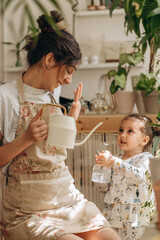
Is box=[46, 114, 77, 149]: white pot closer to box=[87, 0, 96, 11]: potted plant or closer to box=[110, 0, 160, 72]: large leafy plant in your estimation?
box=[110, 0, 160, 72]: large leafy plant

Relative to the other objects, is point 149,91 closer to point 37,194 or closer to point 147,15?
point 147,15

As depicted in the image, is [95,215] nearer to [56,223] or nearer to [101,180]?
[56,223]

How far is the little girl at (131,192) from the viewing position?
1.71 meters

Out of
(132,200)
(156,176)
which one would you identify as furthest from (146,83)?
(156,176)

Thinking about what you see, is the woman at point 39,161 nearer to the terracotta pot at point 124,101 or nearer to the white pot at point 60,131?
the white pot at point 60,131

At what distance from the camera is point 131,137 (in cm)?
179

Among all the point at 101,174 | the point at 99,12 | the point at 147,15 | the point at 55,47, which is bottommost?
the point at 101,174

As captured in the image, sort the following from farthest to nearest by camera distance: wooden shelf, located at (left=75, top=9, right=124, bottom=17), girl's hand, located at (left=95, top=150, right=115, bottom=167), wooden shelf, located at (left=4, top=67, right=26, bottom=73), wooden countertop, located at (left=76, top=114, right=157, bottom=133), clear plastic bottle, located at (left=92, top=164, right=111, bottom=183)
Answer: wooden shelf, located at (left=4, top=67, right=26, bottom=73), wooden shelf, located at (left=75, top=9, right=124, bottom=17), wooden countertop, located at (left=76, top=114, right=157, bottom=133), clear plastic bottle, located at (left=92, top=164, right=111, bottom=183), girl's hand, located at (left=95, top=150, right=115, bottom=167)

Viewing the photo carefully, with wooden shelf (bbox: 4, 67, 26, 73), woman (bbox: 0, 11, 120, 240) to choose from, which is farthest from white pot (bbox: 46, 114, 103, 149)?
wooden shelf (bbox: 4, 67, 26, 73)

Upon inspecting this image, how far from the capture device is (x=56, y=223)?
1.25m

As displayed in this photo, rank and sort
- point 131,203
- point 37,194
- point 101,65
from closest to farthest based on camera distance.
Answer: point 37,194
point 131,203
point 101,65

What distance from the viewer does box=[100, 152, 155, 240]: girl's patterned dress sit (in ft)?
5.62

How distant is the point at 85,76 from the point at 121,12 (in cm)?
57

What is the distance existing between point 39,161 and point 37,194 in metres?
0.12
